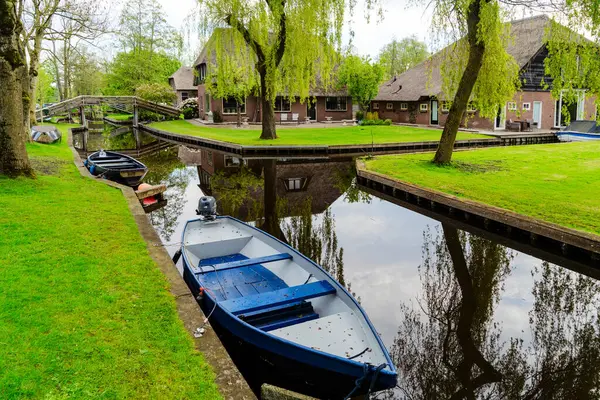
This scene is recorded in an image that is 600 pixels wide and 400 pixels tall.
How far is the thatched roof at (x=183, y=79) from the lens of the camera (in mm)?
54844

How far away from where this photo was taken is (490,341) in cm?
639

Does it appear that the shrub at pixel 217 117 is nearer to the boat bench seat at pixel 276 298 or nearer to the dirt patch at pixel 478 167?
the dirt patch at pixel 478 167

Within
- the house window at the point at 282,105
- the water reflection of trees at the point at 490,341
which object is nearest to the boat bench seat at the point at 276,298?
the water reflection of trees at the point at 490,341

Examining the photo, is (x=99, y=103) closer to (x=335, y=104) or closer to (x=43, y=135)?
(x=43, y=135)

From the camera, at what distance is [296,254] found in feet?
23.9

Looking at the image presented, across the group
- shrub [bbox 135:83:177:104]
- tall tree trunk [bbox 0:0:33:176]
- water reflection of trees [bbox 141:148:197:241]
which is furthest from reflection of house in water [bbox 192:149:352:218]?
shrub [bbox 135:83:177:104]

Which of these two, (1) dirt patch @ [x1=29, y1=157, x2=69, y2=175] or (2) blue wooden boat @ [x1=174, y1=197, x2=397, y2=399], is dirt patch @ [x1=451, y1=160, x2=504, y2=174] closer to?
(2) blue wooden boat @ [x1=174, y1=197, x2=397, y2=399]

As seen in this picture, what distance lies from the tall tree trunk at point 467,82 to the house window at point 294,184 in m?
5.18

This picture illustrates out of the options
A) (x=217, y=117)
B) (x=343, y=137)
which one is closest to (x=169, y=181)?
(x=343, y=137)

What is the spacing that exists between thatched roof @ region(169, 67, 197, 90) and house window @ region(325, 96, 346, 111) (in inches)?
772

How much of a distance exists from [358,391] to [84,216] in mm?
7161

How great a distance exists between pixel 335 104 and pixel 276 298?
3801cm

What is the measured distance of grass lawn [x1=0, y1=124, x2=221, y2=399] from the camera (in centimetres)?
406

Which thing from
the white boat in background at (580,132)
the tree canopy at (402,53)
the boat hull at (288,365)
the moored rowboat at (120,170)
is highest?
the tree canopy at (402,53)
